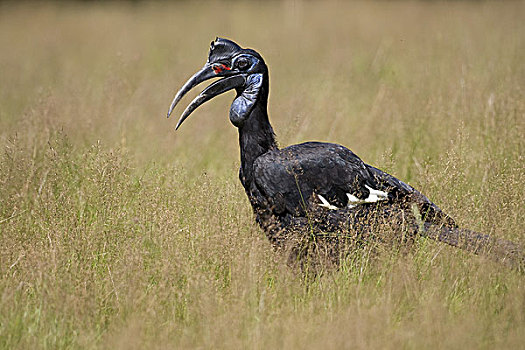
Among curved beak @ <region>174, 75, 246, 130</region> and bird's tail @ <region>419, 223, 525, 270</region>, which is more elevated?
A: curved beak @ <region>174, 75, 246, 130</region>

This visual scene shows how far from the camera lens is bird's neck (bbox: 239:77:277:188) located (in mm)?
3625

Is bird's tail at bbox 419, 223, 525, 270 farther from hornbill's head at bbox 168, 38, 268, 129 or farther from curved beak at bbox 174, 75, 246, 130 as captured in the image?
curved beak at bbox 174, 75, 246, 130

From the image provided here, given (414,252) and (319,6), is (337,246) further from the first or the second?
(319,6)

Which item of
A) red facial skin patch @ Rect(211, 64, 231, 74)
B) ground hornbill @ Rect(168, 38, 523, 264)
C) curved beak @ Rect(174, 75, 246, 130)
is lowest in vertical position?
ground hornbill @ Rect(168, 38, 523, 264)

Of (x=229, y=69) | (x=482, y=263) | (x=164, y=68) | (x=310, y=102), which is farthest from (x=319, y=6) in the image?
(x=482, y=263)

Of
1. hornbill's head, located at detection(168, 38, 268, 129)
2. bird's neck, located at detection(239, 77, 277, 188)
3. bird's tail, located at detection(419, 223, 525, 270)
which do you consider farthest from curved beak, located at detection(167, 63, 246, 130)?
bird's tail, located at detection(419, 223, 525, 270)

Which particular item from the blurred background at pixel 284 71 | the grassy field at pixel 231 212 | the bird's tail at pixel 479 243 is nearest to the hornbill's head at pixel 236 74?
the grassy field at pixel 231 212

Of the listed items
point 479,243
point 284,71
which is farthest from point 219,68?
point 284,71

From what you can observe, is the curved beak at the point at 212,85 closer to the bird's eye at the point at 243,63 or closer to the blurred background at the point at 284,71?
the bird's eye at the point at 243,63

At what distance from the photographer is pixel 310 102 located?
242 inches

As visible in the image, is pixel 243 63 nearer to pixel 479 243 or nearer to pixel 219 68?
pixel 219 68

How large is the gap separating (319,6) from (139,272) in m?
9.81

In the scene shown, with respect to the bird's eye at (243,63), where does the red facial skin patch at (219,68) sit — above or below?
below

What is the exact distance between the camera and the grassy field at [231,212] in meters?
2.76
